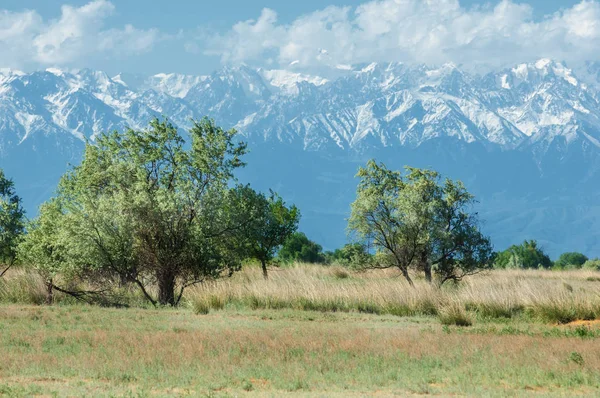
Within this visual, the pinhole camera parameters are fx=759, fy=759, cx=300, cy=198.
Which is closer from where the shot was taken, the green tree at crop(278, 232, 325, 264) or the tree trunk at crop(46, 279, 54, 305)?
the tree trunk at crop(46, 279, 54, 305)

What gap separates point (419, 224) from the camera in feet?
115

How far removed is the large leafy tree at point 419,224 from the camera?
116 ft

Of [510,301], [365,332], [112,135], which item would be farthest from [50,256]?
[510,301]

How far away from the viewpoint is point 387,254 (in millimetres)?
37344

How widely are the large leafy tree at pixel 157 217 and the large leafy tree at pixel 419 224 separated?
7.21m

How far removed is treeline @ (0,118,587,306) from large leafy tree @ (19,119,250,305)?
44 mm

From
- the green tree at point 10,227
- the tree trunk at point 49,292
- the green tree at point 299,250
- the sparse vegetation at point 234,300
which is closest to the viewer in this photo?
the sparse vegetation at point 234,300

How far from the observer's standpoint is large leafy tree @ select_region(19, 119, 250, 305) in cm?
2908

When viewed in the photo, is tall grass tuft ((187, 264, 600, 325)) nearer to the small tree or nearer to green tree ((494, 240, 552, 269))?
the small tree

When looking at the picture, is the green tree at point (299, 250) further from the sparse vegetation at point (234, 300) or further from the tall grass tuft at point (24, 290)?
the tall grass tuft at point (24, 290)

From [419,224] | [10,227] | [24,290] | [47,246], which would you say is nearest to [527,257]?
[419,224]

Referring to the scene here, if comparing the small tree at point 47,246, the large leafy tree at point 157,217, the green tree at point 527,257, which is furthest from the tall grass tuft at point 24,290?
the green tree at point 527,257

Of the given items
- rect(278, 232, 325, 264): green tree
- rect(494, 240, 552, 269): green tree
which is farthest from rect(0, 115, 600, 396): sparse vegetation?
rect(494, 240, 552, 269): green tree

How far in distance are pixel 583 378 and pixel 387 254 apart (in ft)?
74.1
